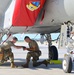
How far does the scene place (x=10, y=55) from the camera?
39.0 ft

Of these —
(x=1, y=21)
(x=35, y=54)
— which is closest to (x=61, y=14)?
(x=1, y=21)

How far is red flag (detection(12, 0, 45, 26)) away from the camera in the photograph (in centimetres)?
905

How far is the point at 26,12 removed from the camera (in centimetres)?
918

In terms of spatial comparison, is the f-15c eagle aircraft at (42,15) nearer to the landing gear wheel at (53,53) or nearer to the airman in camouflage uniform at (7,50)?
the airman in camouflage uniform at (7,50)

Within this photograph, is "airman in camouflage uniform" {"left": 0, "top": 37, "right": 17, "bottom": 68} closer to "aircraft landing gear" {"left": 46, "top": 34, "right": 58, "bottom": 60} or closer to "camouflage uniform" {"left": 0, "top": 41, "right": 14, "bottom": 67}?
"camouflage uniform" {"left": 0, "top": 41, "right": 14, "bottom": 67}

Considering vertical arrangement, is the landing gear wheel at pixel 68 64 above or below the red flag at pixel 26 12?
below

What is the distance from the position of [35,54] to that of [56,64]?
4.99 ft

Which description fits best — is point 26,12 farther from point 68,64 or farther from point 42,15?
point 68,64

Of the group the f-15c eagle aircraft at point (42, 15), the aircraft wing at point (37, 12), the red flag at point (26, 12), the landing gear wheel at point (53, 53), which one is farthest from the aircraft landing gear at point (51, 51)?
the red flag at point (26, 12)

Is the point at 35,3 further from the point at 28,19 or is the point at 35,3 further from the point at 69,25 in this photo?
the point at 69,25

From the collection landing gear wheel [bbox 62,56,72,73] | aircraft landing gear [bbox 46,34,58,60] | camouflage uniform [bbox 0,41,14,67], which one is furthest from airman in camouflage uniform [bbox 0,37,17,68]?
aircraft landing gear [bbox 46,34,58,60]

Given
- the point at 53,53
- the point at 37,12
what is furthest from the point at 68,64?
the point at 53,53

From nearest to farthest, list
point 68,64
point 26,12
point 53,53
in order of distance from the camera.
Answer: point 26,12
point 68,64
point 53,53

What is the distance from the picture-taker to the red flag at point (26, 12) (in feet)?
29.7
